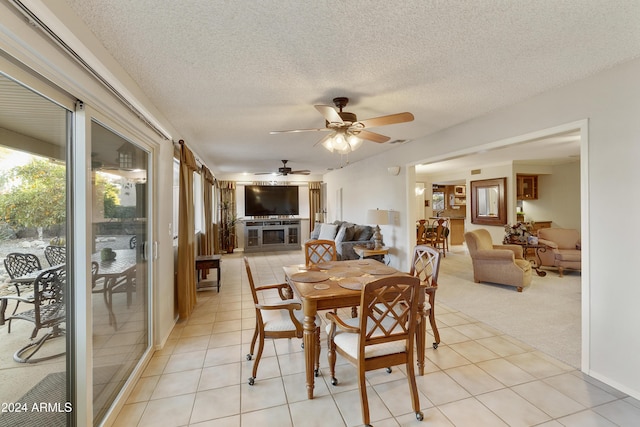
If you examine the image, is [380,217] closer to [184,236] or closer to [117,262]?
[184,236]

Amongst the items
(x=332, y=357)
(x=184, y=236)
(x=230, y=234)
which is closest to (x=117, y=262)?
(x=184, y=236)

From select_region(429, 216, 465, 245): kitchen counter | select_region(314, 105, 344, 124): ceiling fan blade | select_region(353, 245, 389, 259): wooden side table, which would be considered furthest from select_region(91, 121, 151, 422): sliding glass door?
select_region(429, 216, 465, 245): kitchen counter

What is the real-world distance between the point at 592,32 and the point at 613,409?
2.43m

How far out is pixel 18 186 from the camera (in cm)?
117

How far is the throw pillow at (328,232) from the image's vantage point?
244 inches

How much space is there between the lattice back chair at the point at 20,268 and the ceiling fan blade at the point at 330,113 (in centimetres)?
186

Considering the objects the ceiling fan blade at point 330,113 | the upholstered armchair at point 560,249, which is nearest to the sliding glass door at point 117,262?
the ceiling fan blade at point 330,113

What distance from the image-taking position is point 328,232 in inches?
253

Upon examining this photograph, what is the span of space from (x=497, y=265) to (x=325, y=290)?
3.70m

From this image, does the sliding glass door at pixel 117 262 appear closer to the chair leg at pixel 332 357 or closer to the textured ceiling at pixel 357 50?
the textured ceiling at pixel 357 50

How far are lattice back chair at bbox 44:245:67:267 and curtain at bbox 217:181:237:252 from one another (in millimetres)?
6891

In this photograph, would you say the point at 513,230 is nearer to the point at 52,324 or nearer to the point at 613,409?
the point at 613,409

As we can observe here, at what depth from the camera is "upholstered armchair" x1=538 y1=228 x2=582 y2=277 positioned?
5.05 meters

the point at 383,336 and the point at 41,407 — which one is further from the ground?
the point at 383,336
